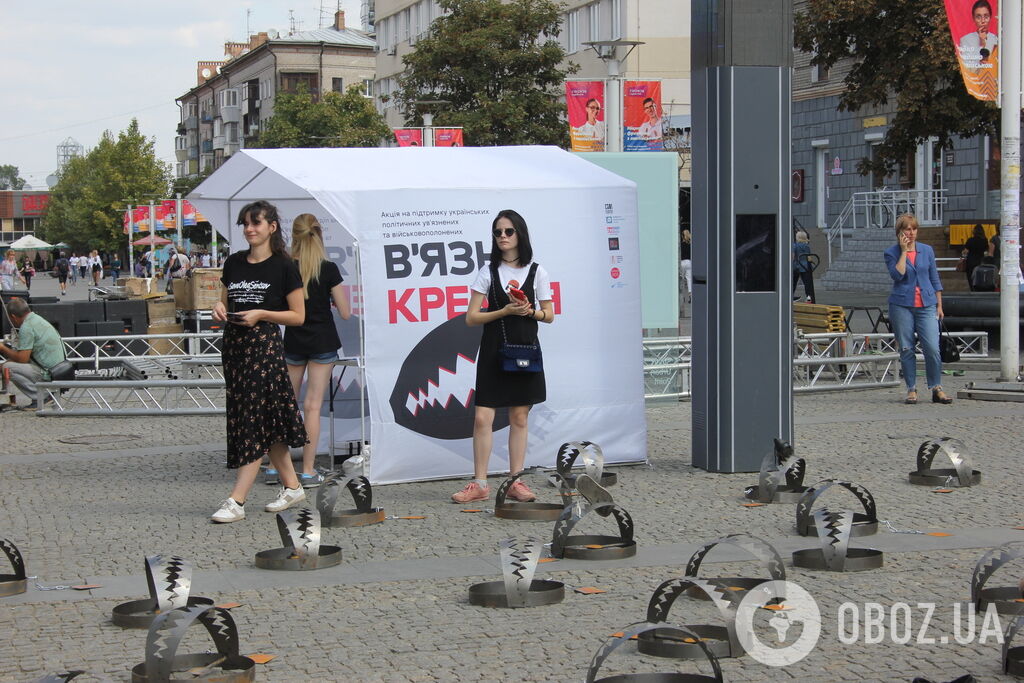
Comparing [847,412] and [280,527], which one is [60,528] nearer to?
[280,527]

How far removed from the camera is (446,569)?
268 inches

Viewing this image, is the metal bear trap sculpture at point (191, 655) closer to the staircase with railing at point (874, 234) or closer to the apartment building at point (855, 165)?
the apartment building at point (855, 165)

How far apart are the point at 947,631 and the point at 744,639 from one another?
2.86ft

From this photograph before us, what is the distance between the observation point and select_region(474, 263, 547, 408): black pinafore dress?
28.3ft

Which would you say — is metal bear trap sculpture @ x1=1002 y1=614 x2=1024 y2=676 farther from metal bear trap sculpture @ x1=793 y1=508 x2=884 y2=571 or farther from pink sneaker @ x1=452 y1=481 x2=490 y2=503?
pink sneaker @ x1=452 y1=481 x2=490 y2=503

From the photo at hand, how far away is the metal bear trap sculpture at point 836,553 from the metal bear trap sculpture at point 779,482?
187 cm

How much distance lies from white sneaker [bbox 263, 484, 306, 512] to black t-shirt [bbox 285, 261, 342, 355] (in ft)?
4.14

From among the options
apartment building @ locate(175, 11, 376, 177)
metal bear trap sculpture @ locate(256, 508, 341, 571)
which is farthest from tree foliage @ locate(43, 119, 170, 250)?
metal bear trap sculpture @ locate(256, 508, 341, 571)

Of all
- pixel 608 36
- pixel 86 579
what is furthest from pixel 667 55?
pixel 86 579

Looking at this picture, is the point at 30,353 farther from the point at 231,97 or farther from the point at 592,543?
the point at 231,97

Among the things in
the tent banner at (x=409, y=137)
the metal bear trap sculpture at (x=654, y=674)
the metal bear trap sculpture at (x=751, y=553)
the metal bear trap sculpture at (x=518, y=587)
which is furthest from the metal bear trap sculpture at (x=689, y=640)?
the tent banner at (x=409, y=137)

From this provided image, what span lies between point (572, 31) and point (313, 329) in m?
51.7

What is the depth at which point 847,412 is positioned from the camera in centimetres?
1345

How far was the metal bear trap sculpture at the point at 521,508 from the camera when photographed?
319 inches
